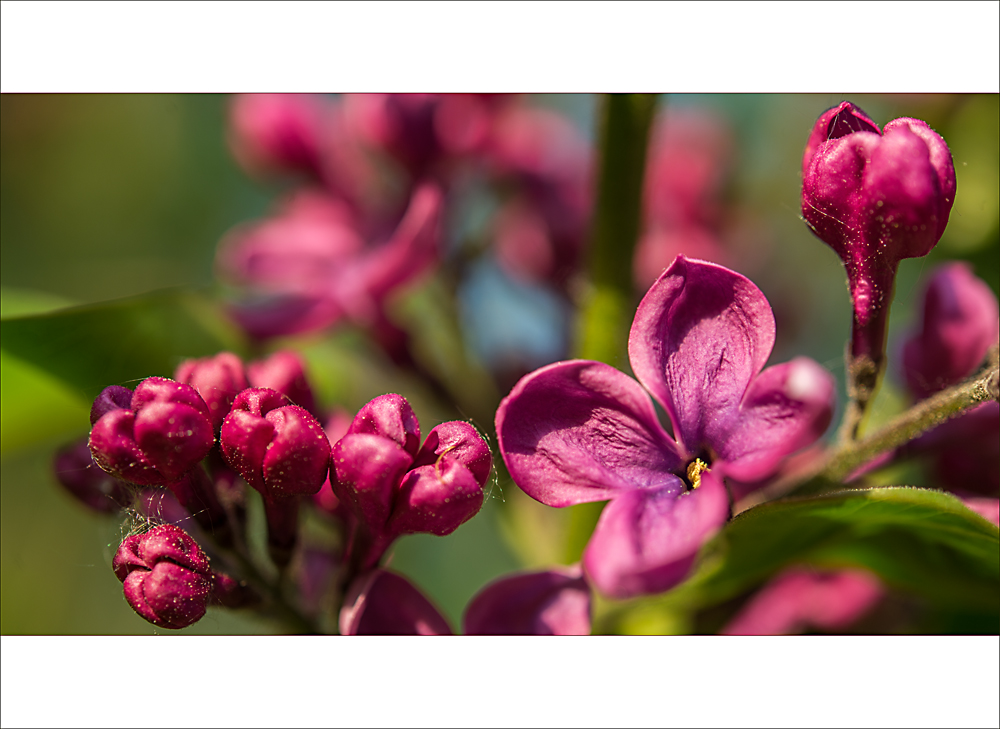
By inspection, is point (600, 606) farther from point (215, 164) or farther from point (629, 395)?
point (215, 164)

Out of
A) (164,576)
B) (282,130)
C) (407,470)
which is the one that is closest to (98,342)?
(164,576)

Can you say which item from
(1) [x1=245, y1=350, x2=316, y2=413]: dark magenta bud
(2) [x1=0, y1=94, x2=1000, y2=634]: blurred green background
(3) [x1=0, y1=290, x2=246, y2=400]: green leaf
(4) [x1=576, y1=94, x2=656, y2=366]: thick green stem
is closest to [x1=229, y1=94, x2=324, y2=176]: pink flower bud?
(2) [x1=0, y1=94, x2=1000, y2=634]: blurred green background

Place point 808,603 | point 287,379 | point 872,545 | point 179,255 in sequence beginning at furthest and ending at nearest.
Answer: point 179,255
point 808,603
point 872,545
point 287,379

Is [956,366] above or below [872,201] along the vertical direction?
below

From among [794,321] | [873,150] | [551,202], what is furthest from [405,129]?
[873,150]

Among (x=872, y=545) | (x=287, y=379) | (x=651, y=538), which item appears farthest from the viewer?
(x=872, y=545)

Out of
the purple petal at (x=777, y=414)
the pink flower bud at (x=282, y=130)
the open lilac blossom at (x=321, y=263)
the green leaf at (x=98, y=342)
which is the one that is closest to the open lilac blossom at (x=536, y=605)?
the purple petal at (x=777, y=414)

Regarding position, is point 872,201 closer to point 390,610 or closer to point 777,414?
point 777,414

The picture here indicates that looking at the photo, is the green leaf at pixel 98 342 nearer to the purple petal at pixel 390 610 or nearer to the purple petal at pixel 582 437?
the purple petal at pixel 390 610
